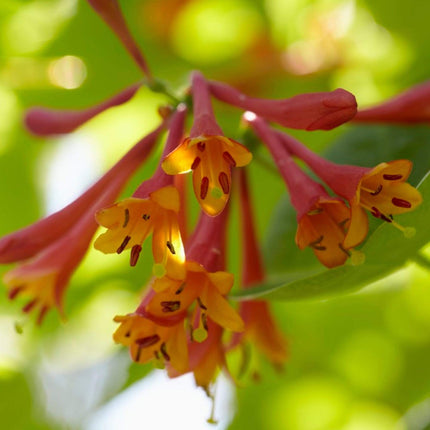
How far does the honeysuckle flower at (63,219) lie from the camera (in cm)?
150

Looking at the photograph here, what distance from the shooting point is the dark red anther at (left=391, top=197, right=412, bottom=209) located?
4.26ft

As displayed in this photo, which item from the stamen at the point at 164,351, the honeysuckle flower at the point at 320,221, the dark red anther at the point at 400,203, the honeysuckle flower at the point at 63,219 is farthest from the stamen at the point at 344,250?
the honeysuckle flower at the point at 63,219

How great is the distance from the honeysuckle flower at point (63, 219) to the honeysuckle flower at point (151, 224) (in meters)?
0.23

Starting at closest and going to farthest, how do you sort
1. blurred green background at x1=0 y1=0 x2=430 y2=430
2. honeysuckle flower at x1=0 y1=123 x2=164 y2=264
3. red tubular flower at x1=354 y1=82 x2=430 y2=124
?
honeysuckle flower at x1=0 y1=123 x2=164 y2=264 → red tubular flower at x1=354 y1=82 x2=430 y2=124 → blurred green background at x1=0 y1=0 x2=430 y2=430

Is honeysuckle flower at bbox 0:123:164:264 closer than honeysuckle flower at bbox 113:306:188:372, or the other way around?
honeysuckle flower at bbox 113:306:188:372

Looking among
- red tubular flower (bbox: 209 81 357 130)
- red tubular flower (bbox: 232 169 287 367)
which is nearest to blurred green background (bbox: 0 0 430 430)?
red tubular flower (bbox: 232 169 287 367)

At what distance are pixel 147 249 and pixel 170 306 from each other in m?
0.99

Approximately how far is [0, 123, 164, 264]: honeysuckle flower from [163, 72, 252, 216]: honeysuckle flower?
0.25 meters

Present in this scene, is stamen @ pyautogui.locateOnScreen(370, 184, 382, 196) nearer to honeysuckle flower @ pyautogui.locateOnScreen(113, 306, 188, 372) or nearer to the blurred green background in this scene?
honeysuckle flower @ pyautogui.locateOnScreen(113, 306, 188, 372)

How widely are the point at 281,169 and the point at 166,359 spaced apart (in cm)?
38

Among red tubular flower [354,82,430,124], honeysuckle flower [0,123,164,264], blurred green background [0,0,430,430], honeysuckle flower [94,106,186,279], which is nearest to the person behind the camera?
honeysuckle flower [94,106,186,279]

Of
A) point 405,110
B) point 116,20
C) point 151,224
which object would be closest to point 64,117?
point 116,20

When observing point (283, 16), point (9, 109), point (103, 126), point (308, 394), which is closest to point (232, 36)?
point (283, 16)

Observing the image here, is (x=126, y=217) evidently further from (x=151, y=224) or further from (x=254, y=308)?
(x=254, y=308)
